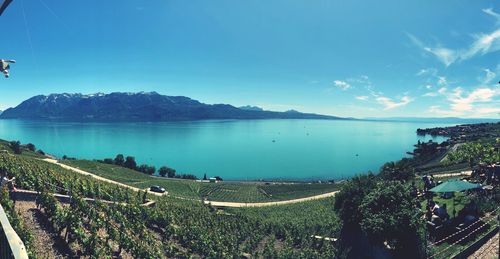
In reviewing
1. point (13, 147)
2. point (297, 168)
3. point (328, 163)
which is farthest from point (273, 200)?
point (328, 163)

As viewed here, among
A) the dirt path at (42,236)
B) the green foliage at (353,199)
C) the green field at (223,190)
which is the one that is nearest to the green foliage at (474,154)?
the green field at (223,190)

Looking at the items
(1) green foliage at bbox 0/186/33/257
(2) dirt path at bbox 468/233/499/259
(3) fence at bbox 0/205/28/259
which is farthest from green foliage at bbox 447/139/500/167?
(3) fence at bbox 0/205/28/259

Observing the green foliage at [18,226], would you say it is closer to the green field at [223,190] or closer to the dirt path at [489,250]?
the dirt path at [489,250]

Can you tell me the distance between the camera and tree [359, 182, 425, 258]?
18.2 meters

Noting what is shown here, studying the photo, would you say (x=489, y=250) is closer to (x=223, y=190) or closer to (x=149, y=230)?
(x=149, y=230)

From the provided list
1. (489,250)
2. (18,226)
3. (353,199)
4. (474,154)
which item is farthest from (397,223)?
(474,154)

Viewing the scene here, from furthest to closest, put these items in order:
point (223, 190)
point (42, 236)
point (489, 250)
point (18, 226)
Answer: point (223, 190) → point (489, 250) → point (42, 236) → point (18, 226)

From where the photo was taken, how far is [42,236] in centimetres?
1492

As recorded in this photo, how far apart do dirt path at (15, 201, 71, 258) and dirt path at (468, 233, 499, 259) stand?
1965 centimetres

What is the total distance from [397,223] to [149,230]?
15.7 meters

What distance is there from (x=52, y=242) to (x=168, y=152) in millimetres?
148312

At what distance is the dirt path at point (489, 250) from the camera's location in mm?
15438

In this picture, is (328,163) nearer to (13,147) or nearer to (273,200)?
(273,200)

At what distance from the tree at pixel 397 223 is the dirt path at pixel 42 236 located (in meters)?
16.7
